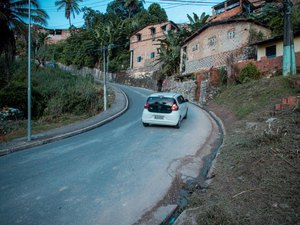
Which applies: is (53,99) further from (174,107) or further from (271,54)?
(271,54)

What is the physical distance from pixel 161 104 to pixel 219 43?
2058 cm

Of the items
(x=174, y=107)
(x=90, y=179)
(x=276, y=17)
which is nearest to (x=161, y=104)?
(x=174, y=107)

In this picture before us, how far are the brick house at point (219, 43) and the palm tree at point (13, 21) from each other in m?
16.3

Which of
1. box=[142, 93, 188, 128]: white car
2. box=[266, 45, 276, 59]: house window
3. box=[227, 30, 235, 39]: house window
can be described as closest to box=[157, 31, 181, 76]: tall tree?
box=[227, 30, 235, 39]: house window

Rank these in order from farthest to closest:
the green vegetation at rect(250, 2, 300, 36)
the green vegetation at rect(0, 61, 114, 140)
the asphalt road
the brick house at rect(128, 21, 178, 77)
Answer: the brick house at rect(128, 21, 178, 77) < the green vegetation at rect(250, 2, 300, 36) < the green vegetation at rect(0, 61, 114, 140) < the asphalt road

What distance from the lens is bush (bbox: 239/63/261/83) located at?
1861 centimetres

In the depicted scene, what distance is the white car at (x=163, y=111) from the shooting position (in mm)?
10898

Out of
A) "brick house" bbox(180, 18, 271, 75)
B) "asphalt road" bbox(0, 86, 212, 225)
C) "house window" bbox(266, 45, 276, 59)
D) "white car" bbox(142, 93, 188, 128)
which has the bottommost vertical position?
"asphalt road" bbox(0, 86, 212, 225)

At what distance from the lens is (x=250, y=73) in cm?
1878

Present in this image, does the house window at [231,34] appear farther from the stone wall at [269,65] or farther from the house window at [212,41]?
the stone wall at [269,65]

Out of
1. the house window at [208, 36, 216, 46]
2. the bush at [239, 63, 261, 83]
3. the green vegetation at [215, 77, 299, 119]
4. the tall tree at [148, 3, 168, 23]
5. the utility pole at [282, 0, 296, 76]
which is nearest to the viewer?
the green vegetation at [215, 77, 299, 119]

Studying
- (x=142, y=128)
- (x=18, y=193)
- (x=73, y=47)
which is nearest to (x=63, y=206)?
(x=18, y=193)

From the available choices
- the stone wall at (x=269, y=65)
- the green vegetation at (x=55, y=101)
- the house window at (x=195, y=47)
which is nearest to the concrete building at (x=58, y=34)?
the house window at (x=195, y=47)

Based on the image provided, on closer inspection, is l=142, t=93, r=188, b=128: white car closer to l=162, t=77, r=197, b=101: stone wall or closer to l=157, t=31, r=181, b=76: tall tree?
l=162, t=77, r=197, b=101: stone wall
